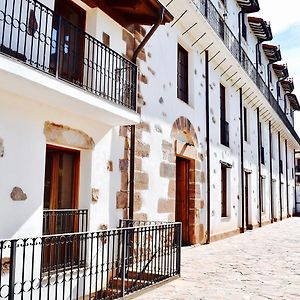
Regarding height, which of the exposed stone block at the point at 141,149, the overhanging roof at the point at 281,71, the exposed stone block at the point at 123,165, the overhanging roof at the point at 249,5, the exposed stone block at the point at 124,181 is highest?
the overhanging roof at the point at 249,5

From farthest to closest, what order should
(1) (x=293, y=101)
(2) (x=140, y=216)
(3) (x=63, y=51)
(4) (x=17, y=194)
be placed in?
(1) (x=293, y=101)
(2) (x=140, y=216)
(3) (x=63, y=51)
(4) (x=17, y=194)

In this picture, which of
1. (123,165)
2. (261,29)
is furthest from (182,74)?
(261,29)

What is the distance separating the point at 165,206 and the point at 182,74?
3.73 metres

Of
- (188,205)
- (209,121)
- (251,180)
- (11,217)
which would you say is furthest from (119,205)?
(251,180)

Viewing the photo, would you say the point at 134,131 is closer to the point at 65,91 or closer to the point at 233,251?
the point at 65,91

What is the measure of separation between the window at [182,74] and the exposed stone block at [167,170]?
2051 mm

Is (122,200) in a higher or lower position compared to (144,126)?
lower

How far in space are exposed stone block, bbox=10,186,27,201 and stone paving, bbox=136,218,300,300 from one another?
204cm

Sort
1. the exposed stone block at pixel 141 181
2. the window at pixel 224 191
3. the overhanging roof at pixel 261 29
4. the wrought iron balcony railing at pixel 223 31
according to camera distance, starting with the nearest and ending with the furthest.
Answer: the exposed stone block at pixel 141 181 → the wrought iron balcony railing at pixel 223 31 → the window at pixel 224 191 → the overhanging roof at pixel 261 29

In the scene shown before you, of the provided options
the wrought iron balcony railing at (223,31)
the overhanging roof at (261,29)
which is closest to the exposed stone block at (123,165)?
the wrought iron balcony railing at (223,31)

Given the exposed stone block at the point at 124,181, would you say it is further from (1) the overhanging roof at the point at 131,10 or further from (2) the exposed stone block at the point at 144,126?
(1) the overhanging roof at the point at 131,10

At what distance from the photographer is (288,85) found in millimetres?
26906

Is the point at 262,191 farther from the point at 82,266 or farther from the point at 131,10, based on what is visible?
the point at 82,266

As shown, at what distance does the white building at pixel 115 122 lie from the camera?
15.6 ft
